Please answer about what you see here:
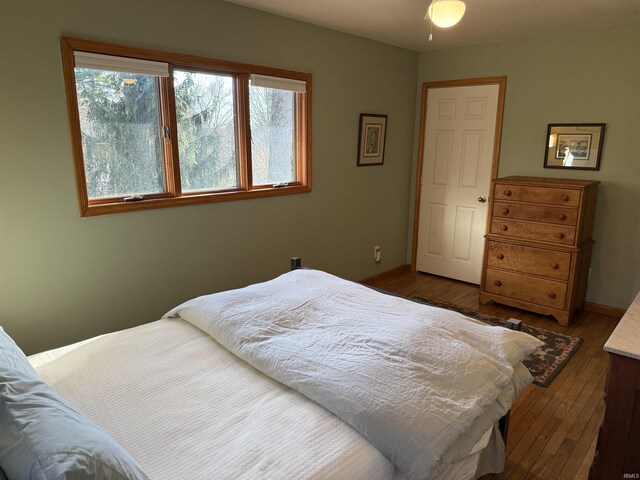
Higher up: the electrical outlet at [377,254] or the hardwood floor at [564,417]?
the electrical outlet at [377,254]

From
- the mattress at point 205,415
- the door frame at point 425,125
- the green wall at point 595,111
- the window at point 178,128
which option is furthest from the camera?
the door frame at point 425,125

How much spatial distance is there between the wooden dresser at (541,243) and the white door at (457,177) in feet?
1.95

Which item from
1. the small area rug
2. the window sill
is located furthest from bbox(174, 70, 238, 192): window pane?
the small area rug

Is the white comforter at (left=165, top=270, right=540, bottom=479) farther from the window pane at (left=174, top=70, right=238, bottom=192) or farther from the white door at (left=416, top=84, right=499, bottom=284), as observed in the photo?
the white door at (left=416, top=84, right=499, bottom=284)

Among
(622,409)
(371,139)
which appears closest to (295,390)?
(622,409)

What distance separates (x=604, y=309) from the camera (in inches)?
152

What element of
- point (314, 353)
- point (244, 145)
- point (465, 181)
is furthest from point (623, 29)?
point (314, 353)

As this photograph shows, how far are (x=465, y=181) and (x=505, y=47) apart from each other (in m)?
1.29

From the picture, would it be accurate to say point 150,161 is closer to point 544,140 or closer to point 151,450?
point 151,450

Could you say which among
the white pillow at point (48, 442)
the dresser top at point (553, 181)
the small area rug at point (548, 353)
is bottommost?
the small area rug at point (548, 353)

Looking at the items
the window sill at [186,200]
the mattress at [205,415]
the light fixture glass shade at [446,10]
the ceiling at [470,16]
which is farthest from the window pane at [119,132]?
the light fixture glass shade at [446,10]

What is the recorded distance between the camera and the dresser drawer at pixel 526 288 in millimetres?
3623

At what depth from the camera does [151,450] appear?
126cm

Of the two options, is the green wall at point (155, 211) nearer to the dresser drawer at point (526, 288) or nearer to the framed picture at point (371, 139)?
the framed picture at point (371, 139)
